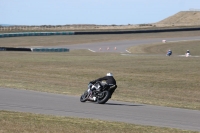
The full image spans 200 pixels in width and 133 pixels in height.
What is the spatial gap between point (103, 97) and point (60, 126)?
6178mm

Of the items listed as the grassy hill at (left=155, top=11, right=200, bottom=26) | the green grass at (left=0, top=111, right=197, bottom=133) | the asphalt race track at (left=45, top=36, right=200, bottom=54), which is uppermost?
the green grass at (left=0, top=111, right=197, bottom=133)

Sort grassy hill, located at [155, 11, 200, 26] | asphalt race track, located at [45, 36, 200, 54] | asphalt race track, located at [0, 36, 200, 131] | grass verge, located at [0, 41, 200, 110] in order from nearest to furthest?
asphalt race track, located at [0, 36, 200, 131] → grass verge, located at [0, 41, 200, 110] → asphalt race track, located at [45, 36, 200, 54] → grassy hill, located at [155, 11, 200, 26]

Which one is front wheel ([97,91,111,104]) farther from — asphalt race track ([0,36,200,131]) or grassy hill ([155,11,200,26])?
grassy hill ([155,11,200,26])

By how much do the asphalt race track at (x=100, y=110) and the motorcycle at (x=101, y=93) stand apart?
0.23 metres

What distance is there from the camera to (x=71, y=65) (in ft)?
129

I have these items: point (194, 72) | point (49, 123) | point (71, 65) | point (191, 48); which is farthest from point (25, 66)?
point (191, 48)

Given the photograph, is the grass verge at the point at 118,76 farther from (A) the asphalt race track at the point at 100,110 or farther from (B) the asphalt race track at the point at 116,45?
(B) the asphalt race track at the point at 116,45

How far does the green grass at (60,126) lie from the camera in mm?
11070

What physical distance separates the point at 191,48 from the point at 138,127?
5224 centimetres

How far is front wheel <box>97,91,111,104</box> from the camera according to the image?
57.7 ft

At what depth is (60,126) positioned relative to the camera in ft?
38.2

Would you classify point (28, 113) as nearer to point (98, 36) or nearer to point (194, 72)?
point (194, 72)

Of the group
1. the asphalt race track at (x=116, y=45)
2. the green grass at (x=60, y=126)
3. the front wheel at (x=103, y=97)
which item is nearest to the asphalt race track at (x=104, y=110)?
the front wheel at (x=103, y=97)

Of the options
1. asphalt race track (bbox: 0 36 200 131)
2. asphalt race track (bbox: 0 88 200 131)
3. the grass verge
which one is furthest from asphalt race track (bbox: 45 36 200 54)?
asphalt race track (bbox: 0 88 200 131)
